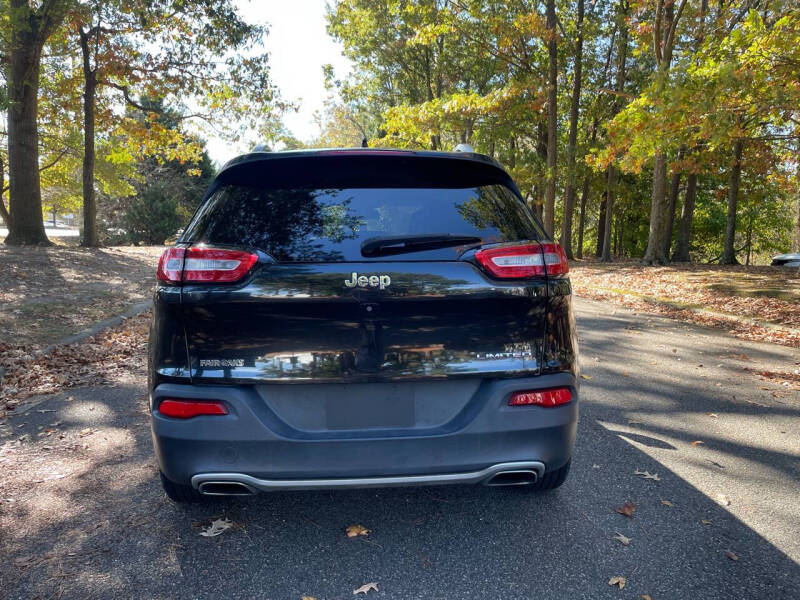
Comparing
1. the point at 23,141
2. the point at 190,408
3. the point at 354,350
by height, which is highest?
the point at 23,141

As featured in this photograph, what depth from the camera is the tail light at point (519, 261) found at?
7.84 feet

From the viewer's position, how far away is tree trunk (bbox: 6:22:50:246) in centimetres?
1475

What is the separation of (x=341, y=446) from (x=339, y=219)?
989mm

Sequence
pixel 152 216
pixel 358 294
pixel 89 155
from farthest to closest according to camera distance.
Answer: pixel 152 216 → pixel 89 155 → pixel 358 294

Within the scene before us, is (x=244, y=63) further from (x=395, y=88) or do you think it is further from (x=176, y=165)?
(x=176, y=165)

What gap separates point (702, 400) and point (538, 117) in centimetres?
2005

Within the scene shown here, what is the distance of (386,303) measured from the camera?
7.54ft

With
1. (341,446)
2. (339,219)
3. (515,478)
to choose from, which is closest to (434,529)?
(515,478)

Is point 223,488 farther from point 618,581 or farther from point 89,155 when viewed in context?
point 89,155

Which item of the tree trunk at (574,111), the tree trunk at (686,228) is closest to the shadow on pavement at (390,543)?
the tree trunk at (574,111)

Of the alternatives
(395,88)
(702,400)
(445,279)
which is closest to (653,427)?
(702,400)

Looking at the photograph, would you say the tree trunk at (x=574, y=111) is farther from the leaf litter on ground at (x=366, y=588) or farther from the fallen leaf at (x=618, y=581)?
the leaf litter on ground at (x=366, y=588)

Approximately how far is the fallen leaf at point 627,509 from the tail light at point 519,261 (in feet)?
4.66

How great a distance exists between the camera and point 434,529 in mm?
2768
